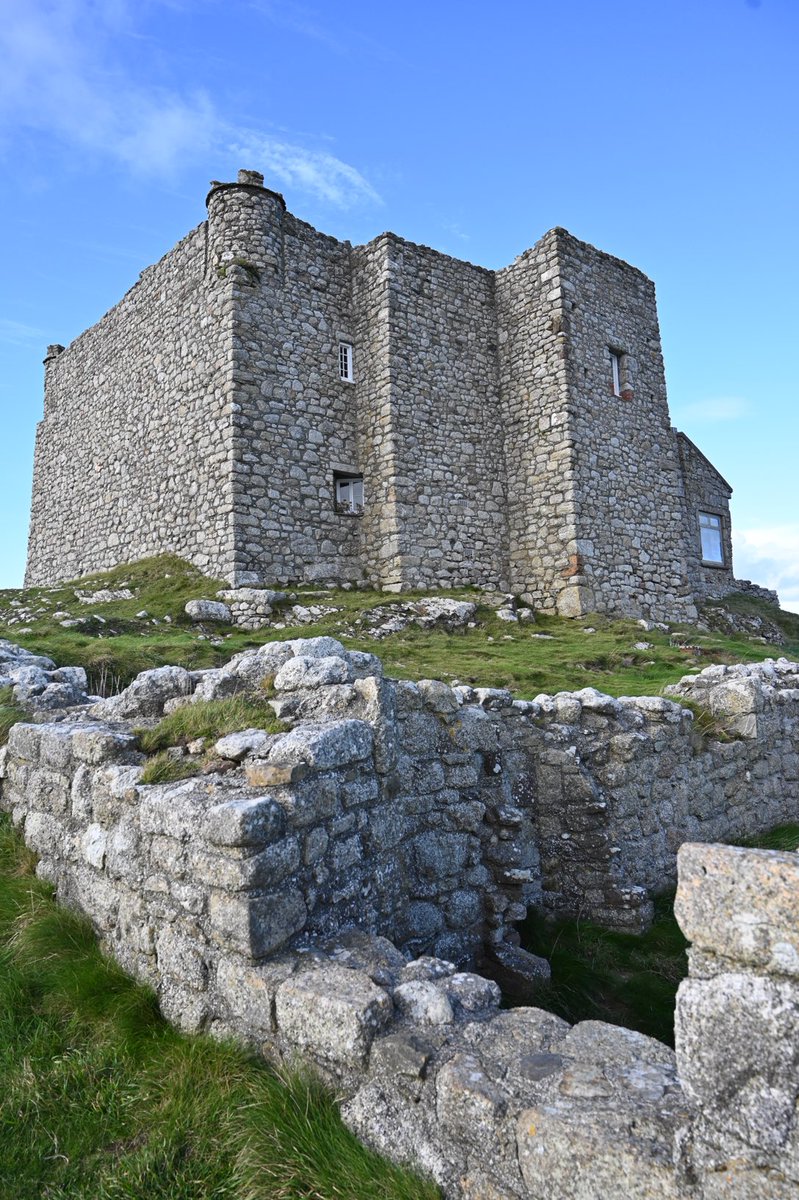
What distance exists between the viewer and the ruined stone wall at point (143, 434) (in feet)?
58.1

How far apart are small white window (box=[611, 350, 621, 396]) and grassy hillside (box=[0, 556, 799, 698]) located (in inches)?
273

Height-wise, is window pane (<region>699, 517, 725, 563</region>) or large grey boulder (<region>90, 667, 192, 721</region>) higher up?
window pane (<region>699, 517, 725, 563</region>)

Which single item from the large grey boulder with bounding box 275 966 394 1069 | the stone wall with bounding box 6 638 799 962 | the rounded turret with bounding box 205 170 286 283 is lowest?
the large grey boulder with bounding box 275 966 394 1069

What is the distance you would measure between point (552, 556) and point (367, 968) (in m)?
16.3

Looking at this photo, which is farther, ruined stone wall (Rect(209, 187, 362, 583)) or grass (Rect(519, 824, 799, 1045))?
ruined stone wall (Rect(209, 187, 362, 583))

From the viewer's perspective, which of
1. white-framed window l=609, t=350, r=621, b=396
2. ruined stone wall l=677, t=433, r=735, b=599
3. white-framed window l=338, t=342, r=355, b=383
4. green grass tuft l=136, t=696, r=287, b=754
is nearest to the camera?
green grass tuft l=136, t=696, r=287, b=754

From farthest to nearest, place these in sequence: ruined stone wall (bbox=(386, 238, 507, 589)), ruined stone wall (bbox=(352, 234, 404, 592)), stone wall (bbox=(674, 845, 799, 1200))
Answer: ruined stone wall (bbox=(386, 238, 507, 589)), ruined stone wall (bbox=(352, 234, 404, 592)), stone wall (bbox=(674, 845, 799, 1200))

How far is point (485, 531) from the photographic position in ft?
65.2

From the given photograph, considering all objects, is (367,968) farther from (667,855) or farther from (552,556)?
(552,556)

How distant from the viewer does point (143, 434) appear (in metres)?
20.8

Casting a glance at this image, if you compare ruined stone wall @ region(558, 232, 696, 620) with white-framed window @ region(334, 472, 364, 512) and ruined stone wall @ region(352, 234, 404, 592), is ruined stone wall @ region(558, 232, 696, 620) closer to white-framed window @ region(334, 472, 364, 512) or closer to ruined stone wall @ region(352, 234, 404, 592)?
ruined stone wall @ region(352, 234, 404, 592)

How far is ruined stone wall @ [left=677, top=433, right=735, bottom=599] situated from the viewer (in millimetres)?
24781

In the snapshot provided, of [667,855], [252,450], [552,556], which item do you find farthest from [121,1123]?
[552,556]

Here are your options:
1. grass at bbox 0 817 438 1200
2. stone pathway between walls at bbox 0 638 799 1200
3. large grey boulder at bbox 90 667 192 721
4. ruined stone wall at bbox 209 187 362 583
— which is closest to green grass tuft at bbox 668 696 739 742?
stone pathway between walls at bbox 0 638 799 1200
